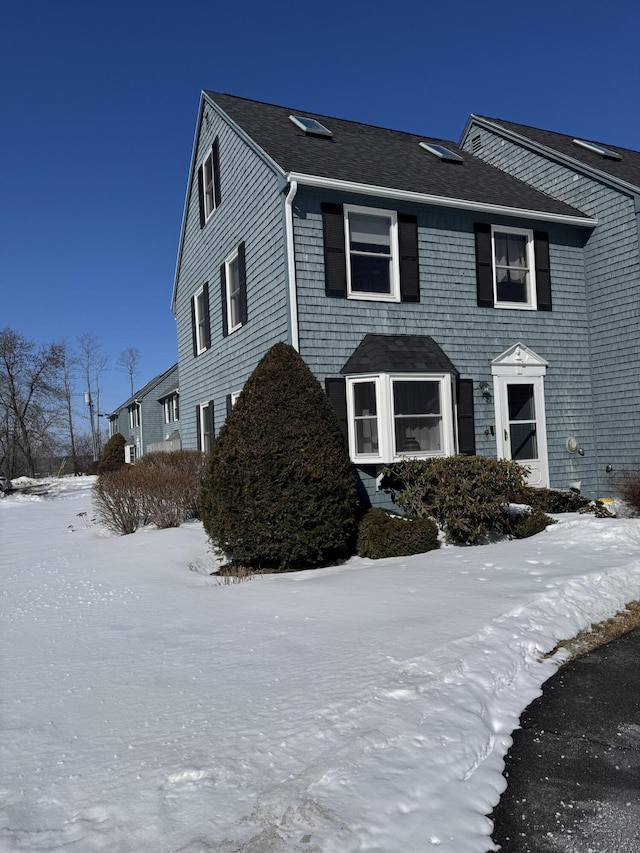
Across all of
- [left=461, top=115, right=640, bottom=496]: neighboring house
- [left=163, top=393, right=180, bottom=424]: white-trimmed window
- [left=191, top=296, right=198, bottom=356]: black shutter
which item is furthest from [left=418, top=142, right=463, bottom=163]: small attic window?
[left=163, top=393, right=180, bottom=424]: white-trimmed window

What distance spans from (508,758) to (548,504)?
24.6ft

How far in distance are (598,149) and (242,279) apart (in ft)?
30.1

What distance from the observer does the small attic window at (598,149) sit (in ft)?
45.3

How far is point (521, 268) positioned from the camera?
37.8 ft

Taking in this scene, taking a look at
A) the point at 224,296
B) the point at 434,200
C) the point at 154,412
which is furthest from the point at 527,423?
the point at 154,412

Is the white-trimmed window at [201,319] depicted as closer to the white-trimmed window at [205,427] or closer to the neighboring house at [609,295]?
the white-trimmed window at [205,427]

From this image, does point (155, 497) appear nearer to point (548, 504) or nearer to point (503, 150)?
point (548, 504)

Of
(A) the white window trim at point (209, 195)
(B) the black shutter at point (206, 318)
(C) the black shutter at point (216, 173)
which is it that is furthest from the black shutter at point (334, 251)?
(B) the black shutter at point (206, 318)

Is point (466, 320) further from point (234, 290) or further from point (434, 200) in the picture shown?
point (234, 290)

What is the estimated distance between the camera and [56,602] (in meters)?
5.61

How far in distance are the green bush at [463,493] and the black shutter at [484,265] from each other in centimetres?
393

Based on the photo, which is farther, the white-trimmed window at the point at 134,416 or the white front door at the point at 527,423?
the white-trimmed window at the point at 134,416

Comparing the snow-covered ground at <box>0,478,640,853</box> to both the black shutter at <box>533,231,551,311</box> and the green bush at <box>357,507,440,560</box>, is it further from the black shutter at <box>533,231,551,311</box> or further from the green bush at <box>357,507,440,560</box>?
the black shutter at <box>533,231,551,311</box>

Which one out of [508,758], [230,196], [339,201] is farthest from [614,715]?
[230,196]
